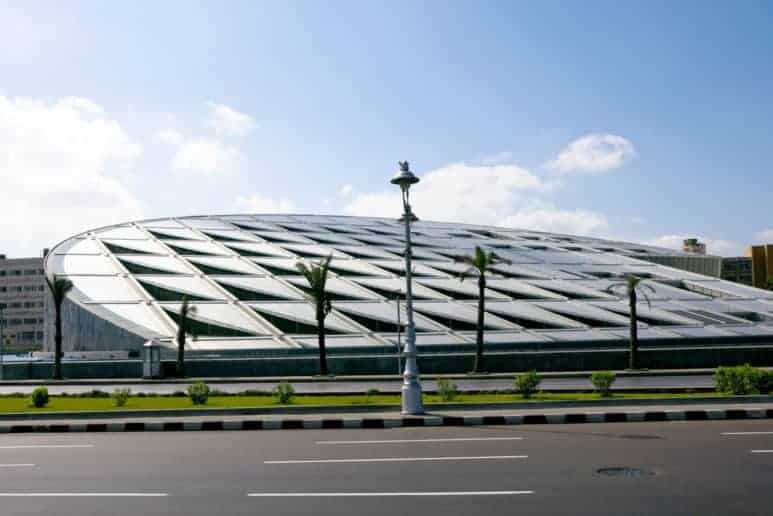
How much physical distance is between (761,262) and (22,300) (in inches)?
5734

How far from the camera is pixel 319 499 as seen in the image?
10594 millimetres

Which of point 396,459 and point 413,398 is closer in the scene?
point 396,459

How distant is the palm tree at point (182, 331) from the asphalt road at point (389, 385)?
2277mm

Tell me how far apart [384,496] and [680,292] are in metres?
48.7

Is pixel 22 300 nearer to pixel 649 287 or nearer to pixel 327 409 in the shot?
pixel 649 287

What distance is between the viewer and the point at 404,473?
40.8 feet

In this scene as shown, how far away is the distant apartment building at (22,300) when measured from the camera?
145250mm

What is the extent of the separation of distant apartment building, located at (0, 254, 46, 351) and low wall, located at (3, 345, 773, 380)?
120 meters

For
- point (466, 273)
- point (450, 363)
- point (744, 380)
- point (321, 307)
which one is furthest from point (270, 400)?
point (466, 273)

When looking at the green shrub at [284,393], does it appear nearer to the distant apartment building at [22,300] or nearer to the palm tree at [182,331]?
the palm tree at [182,331]

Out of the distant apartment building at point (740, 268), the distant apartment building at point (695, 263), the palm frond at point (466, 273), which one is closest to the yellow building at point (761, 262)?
the distant apartment building at point (740, 268)

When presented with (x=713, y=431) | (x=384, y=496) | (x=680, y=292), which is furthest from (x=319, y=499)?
(x=680, y=292)

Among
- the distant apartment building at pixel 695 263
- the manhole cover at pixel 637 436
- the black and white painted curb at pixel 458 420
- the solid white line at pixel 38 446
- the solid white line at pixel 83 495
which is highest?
the distant apartment building at pixel 695 263

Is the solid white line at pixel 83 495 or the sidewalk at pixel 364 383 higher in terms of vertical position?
the solid white line at pixel 83 495
